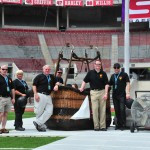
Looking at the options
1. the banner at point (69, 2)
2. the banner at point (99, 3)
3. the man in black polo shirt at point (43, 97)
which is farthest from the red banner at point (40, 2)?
the man in black polo shirt at point (43, 97)

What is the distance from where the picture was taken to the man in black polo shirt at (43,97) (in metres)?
12.4

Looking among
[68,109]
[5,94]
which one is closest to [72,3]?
[68,109]

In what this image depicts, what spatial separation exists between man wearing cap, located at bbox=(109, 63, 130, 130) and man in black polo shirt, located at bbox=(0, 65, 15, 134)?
114 inches

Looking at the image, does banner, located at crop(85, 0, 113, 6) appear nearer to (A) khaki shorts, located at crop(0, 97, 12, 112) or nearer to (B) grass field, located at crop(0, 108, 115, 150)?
(A) khaki shorts, located at crop(0, 97, 12, 112)

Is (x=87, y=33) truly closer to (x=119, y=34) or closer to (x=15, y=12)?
(x=119, y=34)

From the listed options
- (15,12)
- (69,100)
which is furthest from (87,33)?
(69,100)

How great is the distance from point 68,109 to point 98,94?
0.98 metres

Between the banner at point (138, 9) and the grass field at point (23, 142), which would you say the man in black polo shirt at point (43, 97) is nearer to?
the grass field at point (23, 142)

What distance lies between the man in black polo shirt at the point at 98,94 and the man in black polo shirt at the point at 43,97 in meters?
1.06

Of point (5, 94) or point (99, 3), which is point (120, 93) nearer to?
point (5, 94)

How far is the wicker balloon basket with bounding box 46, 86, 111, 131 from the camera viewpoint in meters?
12.6

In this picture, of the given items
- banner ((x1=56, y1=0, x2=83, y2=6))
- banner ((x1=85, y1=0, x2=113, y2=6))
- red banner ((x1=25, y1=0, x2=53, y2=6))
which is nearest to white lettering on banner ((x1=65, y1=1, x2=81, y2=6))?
banner ((x1=56, y1=0, x2=83, y2=6))

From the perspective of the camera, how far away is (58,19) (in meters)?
57.6

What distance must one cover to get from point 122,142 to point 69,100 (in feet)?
11.6
